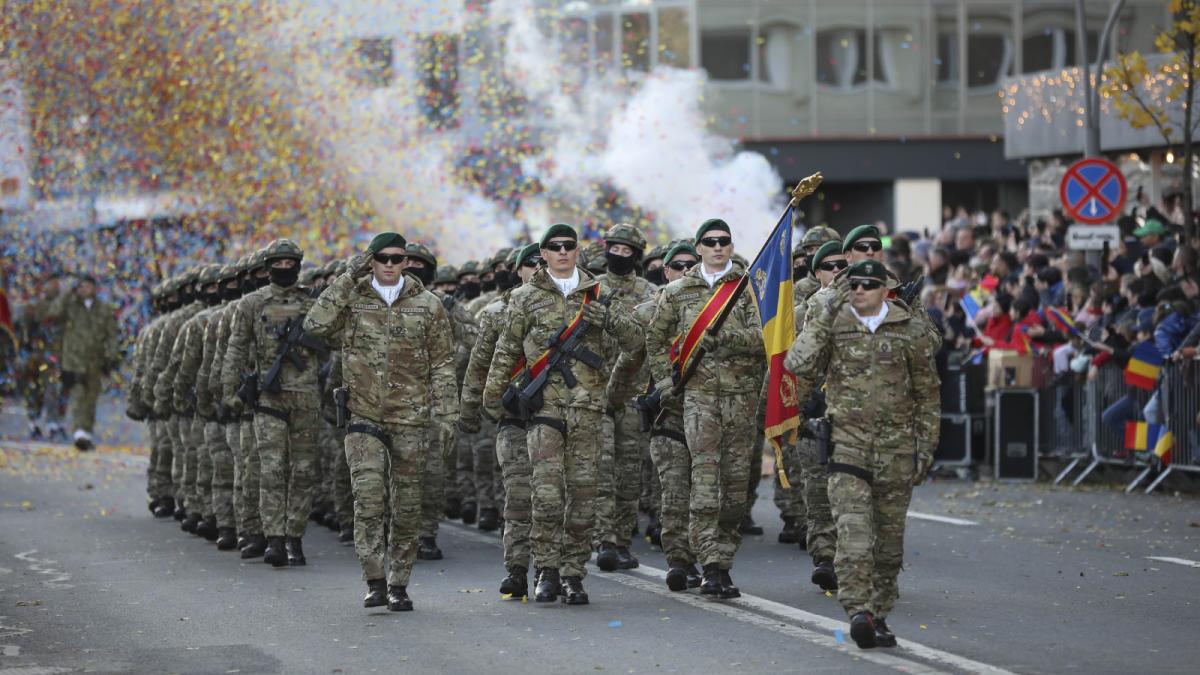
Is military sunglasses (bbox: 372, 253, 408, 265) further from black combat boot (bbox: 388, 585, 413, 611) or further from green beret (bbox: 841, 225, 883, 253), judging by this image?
green beret (bbox: 841, 225, 883, 253)

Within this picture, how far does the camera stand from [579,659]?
8758 millimetres

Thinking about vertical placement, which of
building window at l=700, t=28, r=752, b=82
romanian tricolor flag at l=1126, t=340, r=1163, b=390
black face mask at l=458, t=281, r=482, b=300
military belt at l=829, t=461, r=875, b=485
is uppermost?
building window at l=700, t=28, r=752, b=82

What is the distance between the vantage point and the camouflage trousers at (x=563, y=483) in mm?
10609

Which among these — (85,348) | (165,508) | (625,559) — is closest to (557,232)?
(625,559)

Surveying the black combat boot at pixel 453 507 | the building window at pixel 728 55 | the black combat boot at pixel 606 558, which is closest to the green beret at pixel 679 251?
the black combat boot at pixel 606 558

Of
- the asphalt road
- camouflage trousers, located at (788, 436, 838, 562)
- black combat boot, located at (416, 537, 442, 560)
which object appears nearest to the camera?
the asphalt road

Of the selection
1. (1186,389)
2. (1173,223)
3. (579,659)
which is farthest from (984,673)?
(1173,223)

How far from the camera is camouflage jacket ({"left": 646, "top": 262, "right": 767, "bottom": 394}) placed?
35.3 feet

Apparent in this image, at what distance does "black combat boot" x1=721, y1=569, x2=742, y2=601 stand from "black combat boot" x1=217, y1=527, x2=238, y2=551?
4.63m

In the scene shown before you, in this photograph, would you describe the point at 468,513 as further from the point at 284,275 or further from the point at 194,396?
the point at 284,275

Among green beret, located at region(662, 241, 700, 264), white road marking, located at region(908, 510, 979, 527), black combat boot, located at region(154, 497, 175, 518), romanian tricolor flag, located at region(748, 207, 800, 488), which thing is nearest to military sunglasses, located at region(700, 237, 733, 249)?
romanian tricolor flag, located at region(748, 207, 800, 488)

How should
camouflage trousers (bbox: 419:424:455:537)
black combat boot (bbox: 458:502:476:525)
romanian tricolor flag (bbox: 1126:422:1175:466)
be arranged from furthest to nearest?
romanian tricolor flag (bbox: 1126:422:1175:466) < black combat boot (bbox: 458:502:476:525) < camouflage trousers (bbox: 419:424:455:537)

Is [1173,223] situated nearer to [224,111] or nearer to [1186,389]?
[1186,389]

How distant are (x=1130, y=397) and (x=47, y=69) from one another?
13.8 metres
